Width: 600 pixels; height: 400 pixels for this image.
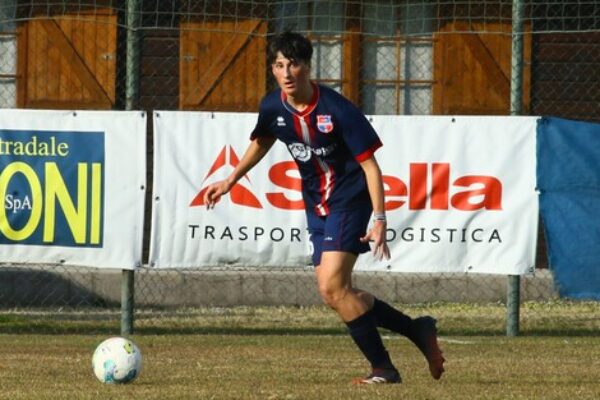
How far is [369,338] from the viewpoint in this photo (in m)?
9.40

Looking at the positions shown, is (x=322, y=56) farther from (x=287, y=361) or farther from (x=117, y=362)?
(x=117, y=362)

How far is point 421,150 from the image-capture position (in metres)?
13.2

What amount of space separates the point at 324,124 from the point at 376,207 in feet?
1.85

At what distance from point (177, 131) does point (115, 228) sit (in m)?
0.90

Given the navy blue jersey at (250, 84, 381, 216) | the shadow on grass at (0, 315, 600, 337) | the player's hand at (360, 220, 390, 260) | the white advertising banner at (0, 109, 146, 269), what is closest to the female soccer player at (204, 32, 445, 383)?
the navy blue jersey at (250, 84, 381, 216)

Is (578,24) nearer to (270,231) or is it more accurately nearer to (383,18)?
(383,18)

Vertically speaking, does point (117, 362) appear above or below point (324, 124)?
below

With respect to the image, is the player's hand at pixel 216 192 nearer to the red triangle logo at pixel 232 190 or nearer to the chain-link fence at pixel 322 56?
the red triangle logo at pixel 232 190

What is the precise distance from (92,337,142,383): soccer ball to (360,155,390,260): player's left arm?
143 cm

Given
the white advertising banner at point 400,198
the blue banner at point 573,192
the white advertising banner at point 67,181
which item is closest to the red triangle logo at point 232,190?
the white advertising banner at point 400,198

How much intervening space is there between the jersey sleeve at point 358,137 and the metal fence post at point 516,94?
179 inches

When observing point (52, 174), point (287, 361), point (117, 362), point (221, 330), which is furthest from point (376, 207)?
point (221, 330)

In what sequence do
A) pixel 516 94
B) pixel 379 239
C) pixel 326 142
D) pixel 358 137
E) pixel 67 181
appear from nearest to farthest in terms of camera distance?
1. pixel 379 239
2. pixel 358 137
3. pixel 326 142
4. pixel 67 181
5. pixel 516 94

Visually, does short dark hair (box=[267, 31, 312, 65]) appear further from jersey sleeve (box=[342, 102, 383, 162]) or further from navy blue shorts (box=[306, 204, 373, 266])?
navy blue shorts (box=[306, 204, 373, 266])
